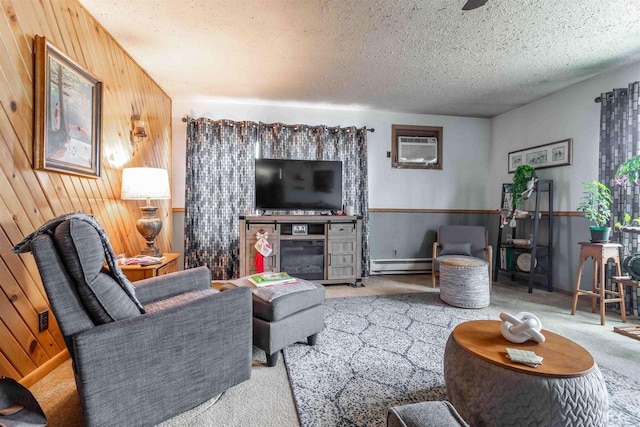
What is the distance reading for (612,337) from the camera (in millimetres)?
2281

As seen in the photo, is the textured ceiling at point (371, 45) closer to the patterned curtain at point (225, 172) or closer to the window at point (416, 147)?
the patterned curtain at point (225, 172)

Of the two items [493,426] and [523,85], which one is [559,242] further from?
[493,426]

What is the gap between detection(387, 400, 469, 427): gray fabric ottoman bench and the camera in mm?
723

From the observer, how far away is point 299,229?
12.0 feet

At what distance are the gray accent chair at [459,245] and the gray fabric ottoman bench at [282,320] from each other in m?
2.12

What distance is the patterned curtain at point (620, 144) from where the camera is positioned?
2.74 metres

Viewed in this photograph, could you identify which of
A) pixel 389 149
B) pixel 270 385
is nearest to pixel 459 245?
pixel 389 149

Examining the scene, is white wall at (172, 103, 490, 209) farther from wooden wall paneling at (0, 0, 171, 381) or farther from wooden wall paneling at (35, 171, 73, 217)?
wooden wall paneling at (35, 171, 73, 217)

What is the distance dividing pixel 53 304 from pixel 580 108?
4777mm

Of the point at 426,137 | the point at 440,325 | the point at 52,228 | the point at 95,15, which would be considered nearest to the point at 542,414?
the point at 440,325

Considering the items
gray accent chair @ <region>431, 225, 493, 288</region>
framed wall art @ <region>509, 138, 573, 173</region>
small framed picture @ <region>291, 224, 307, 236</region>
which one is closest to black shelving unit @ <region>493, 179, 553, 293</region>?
framed wall art @ <region>509, 138, 573, 173</region>

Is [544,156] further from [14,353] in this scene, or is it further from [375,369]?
[14,353]

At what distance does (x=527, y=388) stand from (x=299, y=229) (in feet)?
9.17

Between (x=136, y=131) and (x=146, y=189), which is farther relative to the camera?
(x=136, y=131)
